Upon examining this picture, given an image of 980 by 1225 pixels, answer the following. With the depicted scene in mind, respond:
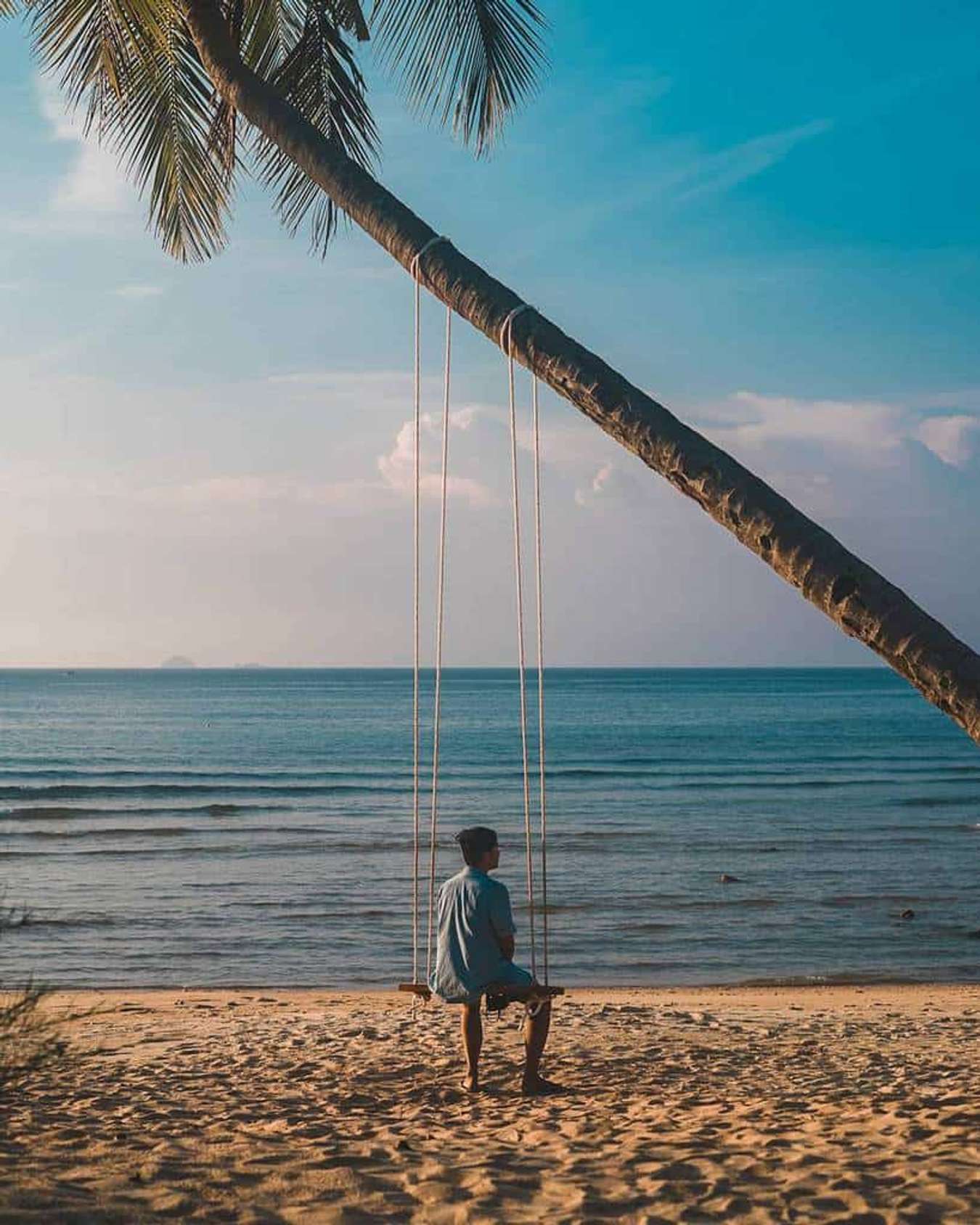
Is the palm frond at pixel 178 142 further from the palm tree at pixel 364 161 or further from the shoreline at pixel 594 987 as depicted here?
the shoreline at pixel 594 987

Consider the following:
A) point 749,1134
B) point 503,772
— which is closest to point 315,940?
point 749,1134

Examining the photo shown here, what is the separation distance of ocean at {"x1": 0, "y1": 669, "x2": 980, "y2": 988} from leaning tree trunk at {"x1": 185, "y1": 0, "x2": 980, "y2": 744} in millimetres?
6735

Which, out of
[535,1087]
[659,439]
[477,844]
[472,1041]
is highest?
[659,439]

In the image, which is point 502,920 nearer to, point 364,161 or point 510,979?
point 510,979

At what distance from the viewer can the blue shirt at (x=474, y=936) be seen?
16.0 feet

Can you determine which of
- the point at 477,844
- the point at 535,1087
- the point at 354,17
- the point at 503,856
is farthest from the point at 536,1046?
the point at 503,856

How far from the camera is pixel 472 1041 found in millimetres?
5176

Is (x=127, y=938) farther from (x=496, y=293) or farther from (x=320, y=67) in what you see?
(x=496, y=293)

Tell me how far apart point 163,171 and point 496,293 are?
2.97 m

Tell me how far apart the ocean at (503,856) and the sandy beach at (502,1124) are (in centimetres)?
344

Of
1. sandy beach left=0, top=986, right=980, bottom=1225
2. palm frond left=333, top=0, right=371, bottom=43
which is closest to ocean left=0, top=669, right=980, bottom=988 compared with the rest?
sandy beach left=0, top=986, right=980, bottom=1225

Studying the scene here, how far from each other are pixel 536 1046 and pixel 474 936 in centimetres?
54

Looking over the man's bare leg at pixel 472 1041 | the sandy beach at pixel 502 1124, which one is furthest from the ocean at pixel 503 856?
the man's bare leg at pixel 472 1041

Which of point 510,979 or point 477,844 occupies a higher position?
point 477,844
